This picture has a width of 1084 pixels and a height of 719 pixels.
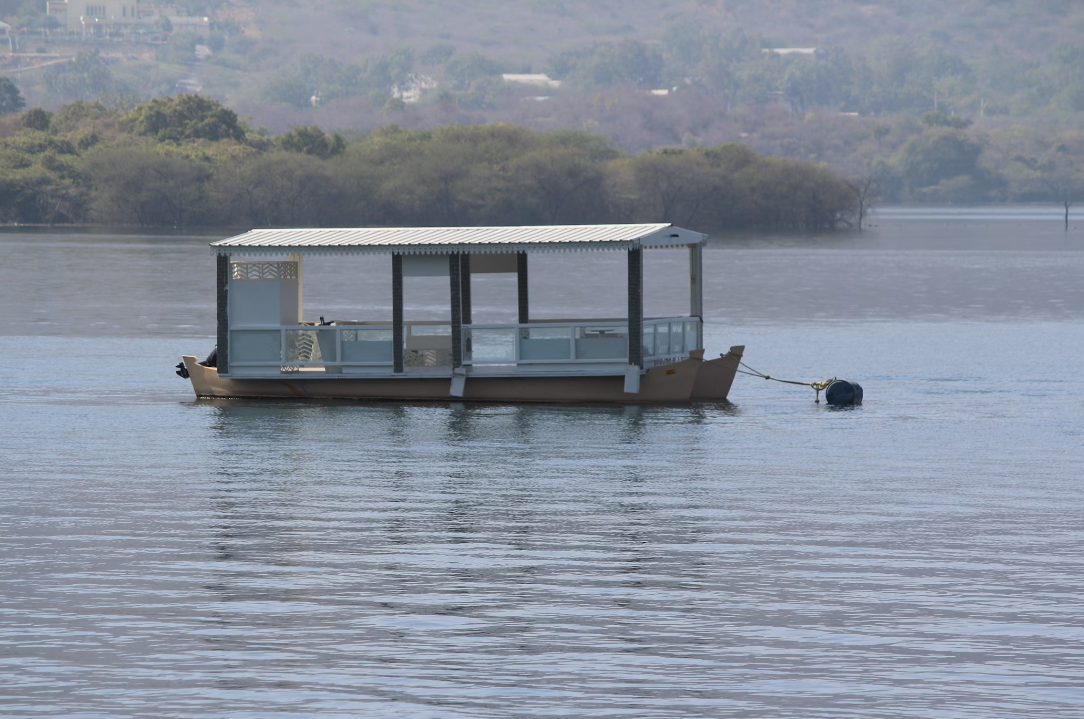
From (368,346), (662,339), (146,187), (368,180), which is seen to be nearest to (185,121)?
(146,187)

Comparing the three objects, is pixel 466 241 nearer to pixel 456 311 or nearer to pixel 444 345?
pixel 456 311

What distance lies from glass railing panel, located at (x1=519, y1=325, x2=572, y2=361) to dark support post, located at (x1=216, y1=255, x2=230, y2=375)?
614cm

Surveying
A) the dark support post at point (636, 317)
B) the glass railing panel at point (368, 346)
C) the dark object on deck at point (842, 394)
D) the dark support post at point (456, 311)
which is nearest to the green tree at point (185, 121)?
the glass railing panel at point (368, 346)

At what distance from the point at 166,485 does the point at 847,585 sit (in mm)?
11559

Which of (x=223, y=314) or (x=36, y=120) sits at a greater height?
(x=36, y=120)

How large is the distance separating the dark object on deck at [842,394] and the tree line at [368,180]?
11952 centimetres

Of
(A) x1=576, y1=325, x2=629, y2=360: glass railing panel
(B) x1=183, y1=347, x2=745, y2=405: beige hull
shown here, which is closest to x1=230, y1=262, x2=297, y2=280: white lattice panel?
(B) x1=183, y1=347, x2=745, y2=405: beige hull

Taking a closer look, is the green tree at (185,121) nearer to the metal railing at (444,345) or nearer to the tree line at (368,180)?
the tree line at (368,180)

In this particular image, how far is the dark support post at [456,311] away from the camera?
3316 cm

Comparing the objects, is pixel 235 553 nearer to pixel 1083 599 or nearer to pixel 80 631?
pixel 80 631

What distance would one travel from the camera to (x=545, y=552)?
778 inches

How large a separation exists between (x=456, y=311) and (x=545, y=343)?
1.92m

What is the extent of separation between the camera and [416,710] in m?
13.7

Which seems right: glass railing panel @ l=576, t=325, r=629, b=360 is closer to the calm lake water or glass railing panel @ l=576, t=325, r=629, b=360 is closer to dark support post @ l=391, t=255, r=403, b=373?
the calm lake water
